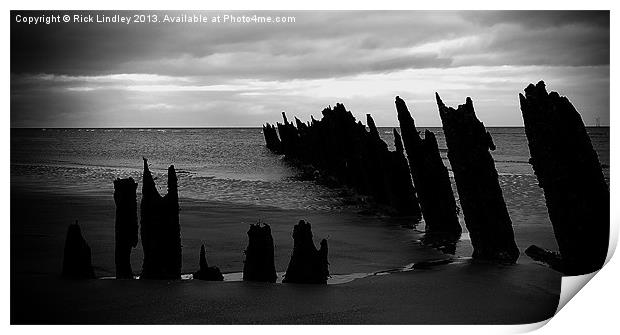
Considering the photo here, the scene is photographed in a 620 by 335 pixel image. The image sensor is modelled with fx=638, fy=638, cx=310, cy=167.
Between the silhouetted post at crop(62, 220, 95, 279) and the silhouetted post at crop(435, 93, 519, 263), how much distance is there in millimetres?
4224

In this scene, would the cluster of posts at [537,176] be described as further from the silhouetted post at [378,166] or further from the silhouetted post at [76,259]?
the silhouetted post at [76,259]

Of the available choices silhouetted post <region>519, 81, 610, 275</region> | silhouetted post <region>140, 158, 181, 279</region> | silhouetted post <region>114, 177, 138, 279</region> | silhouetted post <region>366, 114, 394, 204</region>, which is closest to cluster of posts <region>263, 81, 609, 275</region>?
silhouetted post <region>519, 81, 610, 275</region>

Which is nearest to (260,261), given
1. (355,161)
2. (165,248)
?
(165,248)

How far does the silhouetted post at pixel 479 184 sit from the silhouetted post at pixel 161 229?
10.8 feet

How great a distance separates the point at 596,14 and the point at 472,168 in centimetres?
220

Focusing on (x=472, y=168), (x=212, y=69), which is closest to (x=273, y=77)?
(x=212, y=69)

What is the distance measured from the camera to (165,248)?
6754mm

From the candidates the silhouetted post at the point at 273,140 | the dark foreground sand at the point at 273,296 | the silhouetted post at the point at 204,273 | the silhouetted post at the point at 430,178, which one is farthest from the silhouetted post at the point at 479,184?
the silhouetted post at the point at 273,140

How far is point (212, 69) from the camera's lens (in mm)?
7531

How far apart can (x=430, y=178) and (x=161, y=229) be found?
15.4 feet

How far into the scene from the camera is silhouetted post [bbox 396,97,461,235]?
9.79 metres

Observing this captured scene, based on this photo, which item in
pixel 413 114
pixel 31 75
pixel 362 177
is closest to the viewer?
pixel 31 75

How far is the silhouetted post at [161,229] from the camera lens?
673cm
